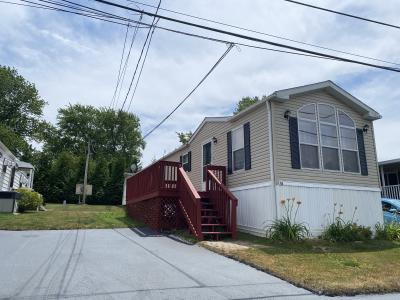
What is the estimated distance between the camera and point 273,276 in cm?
618

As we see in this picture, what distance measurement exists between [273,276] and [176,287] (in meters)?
1.82

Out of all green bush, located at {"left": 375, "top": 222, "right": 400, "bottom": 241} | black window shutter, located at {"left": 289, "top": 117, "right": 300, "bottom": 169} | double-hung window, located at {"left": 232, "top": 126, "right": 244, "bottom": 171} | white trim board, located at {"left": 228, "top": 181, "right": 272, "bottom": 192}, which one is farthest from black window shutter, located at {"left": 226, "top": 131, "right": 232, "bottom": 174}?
green bush, located at {"left": 375, "top": 222, "right": 400, "bottom": 241}

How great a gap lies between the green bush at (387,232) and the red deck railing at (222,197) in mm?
4599

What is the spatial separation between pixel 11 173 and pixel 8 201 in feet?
24.7

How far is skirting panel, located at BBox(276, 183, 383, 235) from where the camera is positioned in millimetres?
10414

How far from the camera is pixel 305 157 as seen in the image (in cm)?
1107

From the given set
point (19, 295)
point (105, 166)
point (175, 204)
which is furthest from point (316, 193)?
point (105, 166)

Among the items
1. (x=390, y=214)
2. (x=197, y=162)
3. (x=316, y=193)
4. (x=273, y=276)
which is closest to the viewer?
(x=273, y=276)

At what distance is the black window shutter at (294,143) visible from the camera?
10727 mm

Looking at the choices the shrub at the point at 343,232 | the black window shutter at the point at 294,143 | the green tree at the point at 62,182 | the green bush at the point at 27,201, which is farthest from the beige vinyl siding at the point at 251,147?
the green tree at the point at 62,182

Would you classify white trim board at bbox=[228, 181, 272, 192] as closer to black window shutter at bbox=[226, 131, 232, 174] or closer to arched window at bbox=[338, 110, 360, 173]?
black window shutter at bbox=[226, 131, 232, 174]

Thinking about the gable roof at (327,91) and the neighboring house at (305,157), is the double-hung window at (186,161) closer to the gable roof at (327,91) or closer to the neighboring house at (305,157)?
the neighboring house at (305,157)

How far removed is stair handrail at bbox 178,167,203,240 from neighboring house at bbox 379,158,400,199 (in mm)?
13558

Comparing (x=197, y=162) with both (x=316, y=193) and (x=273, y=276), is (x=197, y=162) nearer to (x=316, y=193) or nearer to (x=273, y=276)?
(x=316, y=193)
